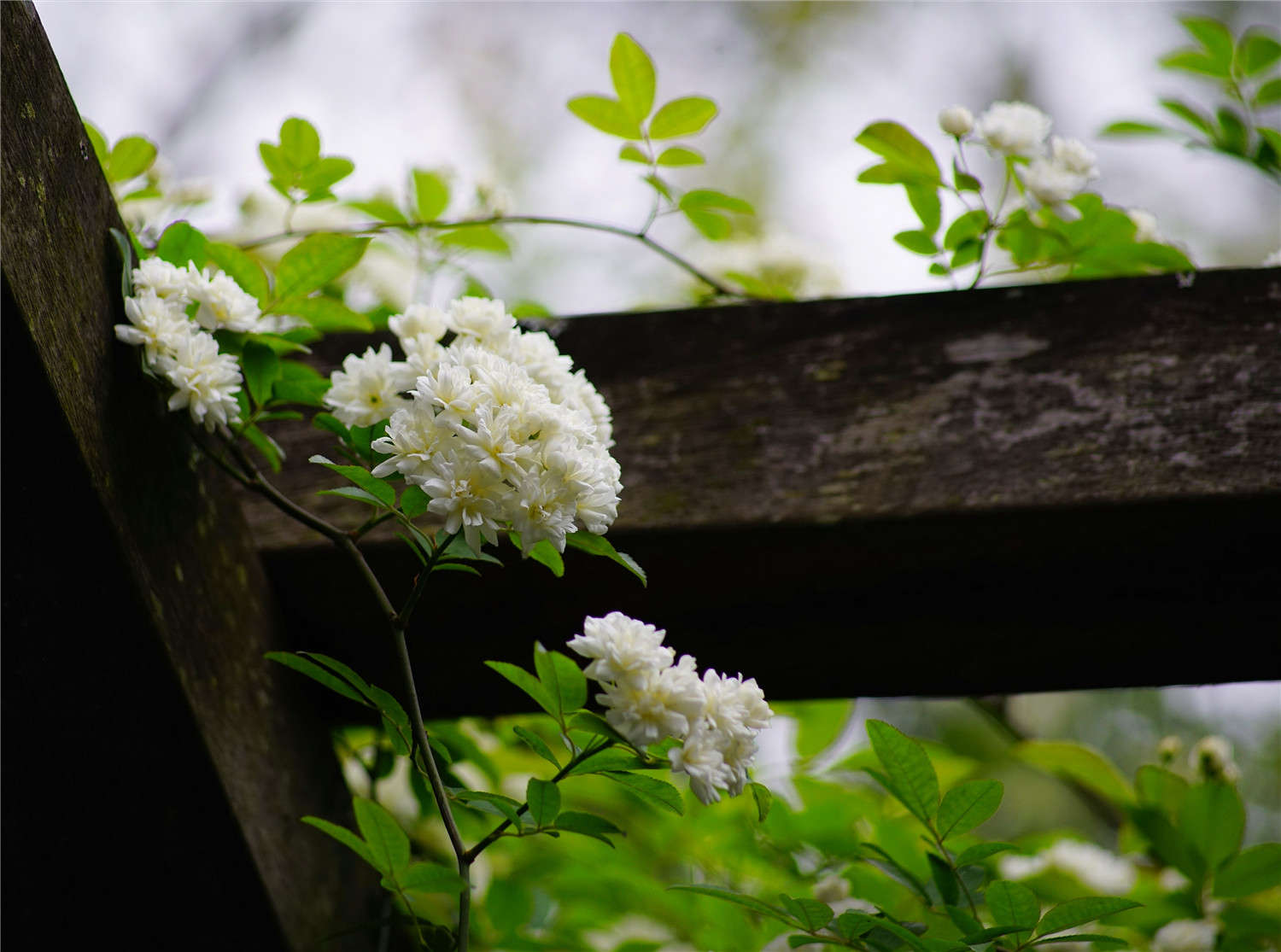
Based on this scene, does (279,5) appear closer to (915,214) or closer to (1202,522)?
(915,214)

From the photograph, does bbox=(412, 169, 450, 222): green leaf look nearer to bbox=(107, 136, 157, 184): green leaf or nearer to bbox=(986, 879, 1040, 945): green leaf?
bbox=(107, 136, 157, 184): green leaf

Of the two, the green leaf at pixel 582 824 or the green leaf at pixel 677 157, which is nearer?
the green leaf at pixel 582 824

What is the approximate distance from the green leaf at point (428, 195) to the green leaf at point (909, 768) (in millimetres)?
692

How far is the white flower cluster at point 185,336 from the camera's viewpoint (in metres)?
0.61

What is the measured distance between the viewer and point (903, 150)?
2.85ft

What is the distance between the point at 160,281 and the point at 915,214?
616 millimetres

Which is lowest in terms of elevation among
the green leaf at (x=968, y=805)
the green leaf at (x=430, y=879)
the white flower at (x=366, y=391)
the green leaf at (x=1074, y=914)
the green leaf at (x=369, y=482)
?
the green leaf at (x=430, y=879)

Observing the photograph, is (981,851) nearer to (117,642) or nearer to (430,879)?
(430,879)

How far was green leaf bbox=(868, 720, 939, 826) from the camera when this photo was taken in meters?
0.65

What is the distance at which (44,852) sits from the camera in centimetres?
76

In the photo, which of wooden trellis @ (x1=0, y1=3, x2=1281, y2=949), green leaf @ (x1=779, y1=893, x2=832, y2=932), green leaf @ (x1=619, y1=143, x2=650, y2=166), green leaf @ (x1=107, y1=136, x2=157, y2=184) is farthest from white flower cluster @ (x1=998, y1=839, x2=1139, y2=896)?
green leaf @ (x1=107, y1=136, x2=157, y2=184)

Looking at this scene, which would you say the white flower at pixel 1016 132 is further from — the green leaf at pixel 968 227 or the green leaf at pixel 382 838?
the green leaf at pixel 382 838

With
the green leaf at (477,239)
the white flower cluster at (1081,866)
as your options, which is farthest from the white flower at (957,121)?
the white flower cluster at (1081,866)

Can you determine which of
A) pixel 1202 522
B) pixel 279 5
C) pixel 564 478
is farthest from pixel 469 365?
pixel 279 5
